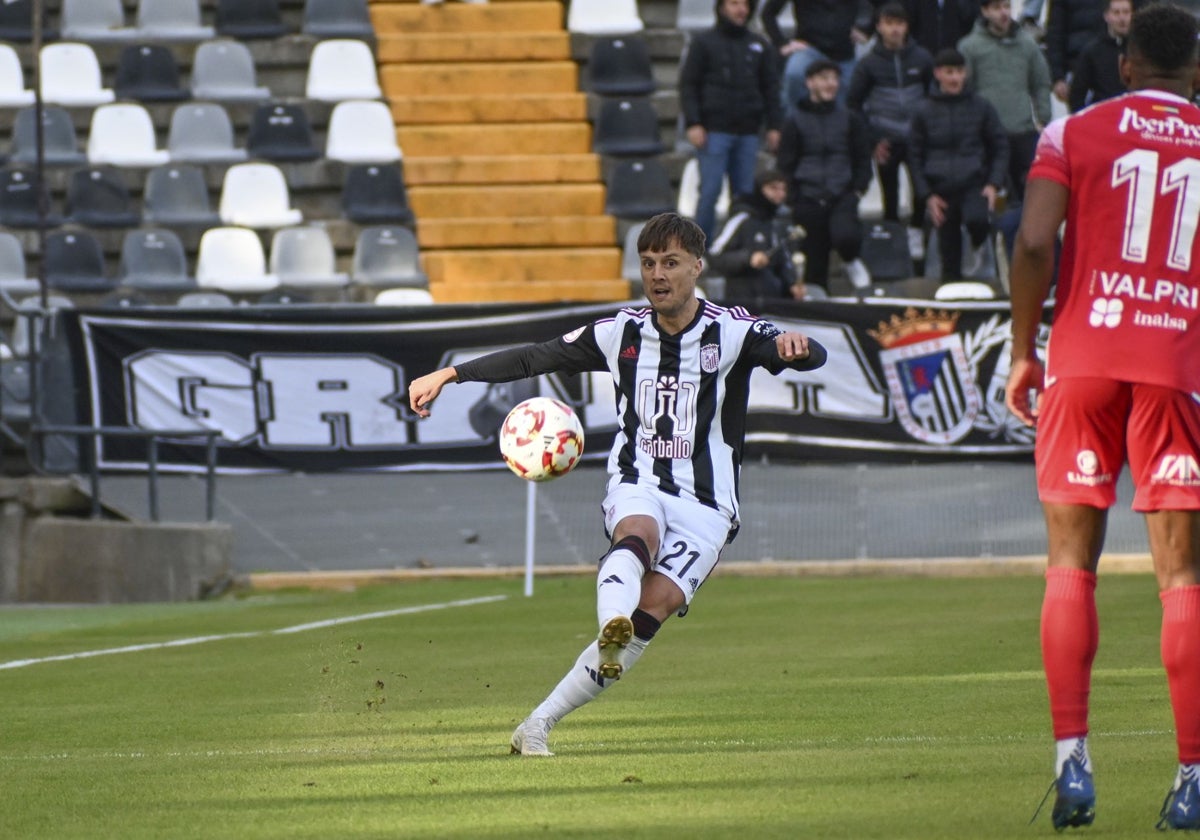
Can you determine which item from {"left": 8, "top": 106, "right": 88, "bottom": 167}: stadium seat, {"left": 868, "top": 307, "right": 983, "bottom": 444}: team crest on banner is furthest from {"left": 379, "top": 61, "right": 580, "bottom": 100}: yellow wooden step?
{"left": 868, "top": 307, "right": 983, "bottom": 444}: team crest on banner

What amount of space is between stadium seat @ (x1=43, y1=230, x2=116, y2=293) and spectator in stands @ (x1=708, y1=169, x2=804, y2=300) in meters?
6.81

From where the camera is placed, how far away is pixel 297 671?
11023mm

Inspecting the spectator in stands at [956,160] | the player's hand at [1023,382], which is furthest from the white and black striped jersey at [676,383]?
the spectator in stands at [956,160]

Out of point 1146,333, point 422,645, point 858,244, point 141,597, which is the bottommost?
point 141,597

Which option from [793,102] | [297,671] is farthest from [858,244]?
[297,671]

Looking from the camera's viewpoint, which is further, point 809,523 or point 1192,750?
point 809,523

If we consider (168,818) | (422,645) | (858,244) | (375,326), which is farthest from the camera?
(858,244)

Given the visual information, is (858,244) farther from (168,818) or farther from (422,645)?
(168,818)

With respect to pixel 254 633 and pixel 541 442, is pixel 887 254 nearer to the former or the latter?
pixel 254 633

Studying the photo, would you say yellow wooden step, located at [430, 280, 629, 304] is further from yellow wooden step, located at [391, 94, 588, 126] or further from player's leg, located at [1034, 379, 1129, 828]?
player's leg, located at [1034, 379, 1129, 828]

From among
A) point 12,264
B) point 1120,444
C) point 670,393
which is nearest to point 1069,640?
point 1120,444

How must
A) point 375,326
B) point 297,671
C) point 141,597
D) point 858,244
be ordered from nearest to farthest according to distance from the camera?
point 297,671 → point 141,597 → point 375,326 → point 858,244

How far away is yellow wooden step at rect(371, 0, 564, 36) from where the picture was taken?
25.2 metres

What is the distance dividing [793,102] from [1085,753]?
17.0 meters
